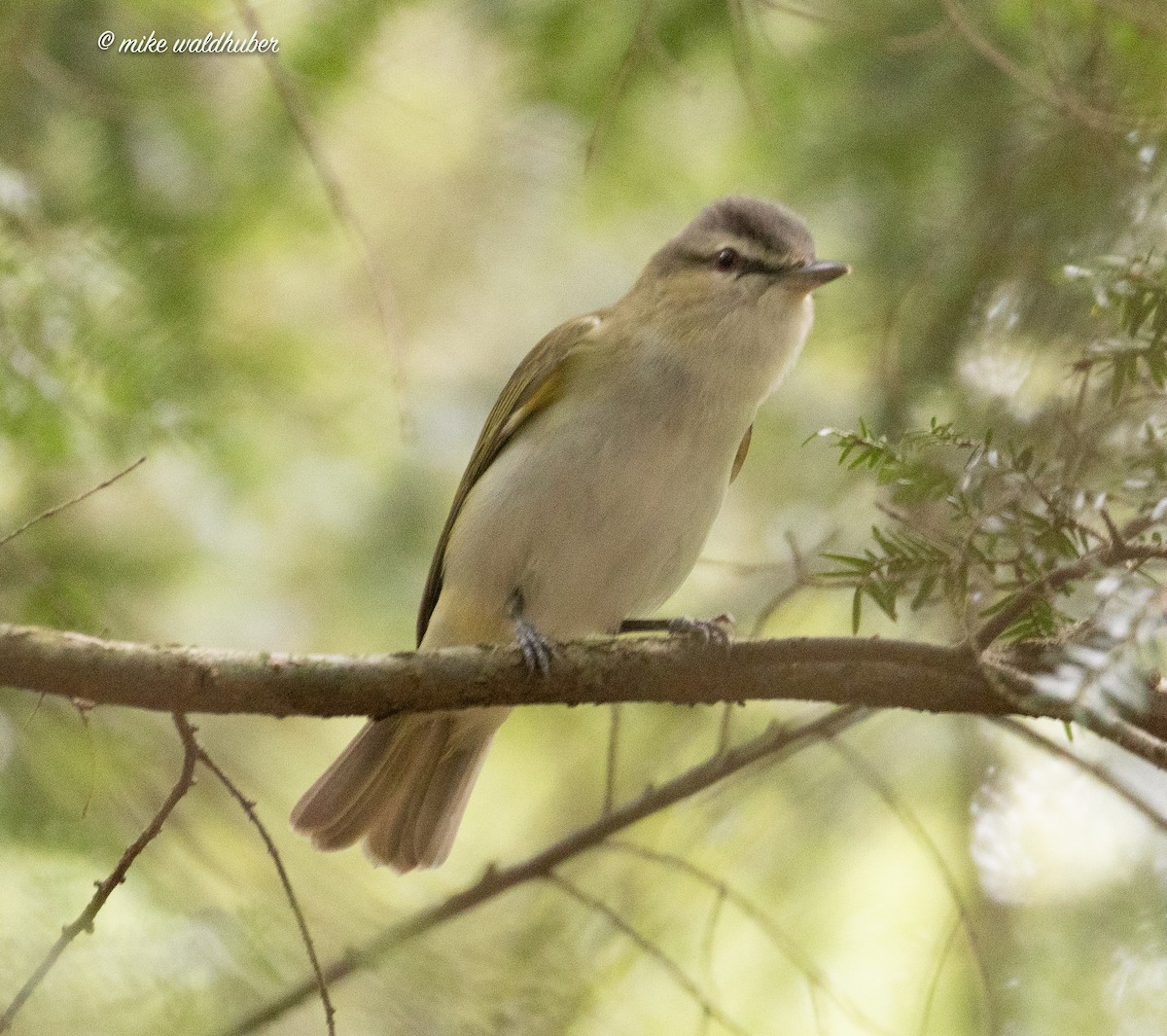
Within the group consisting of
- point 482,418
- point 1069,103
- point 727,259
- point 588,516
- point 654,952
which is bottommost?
point 654,952

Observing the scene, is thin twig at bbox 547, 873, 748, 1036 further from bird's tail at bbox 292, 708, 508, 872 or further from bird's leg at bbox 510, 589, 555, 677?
bird's tail at bbox 292, 708, 508, 872

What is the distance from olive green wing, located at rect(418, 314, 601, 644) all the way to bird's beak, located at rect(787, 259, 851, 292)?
16.7 inches

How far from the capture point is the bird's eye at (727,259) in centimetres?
258

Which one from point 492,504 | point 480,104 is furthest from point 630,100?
point 492,504

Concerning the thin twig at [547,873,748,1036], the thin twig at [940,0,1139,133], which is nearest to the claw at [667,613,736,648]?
the thin twig at [547,873,748,1036]

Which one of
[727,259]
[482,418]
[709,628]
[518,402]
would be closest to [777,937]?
[709,628]

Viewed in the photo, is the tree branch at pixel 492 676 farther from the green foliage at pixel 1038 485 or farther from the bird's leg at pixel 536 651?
the green foliage at pixel 1038 485

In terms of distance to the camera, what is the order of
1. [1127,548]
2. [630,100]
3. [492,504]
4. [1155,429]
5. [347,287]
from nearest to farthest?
[1127,548] < [1155,429] < [492,504] < [630,100] < [347,287]

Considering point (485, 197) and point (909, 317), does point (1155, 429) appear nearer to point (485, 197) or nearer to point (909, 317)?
point (909, 317)

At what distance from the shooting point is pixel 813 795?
2631 mm

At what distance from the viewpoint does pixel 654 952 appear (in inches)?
79.8

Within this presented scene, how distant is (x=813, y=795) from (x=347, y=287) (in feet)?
7.24

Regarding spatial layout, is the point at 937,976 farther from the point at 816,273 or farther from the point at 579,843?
the point at 816,273

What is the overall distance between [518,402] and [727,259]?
1.63 feet
